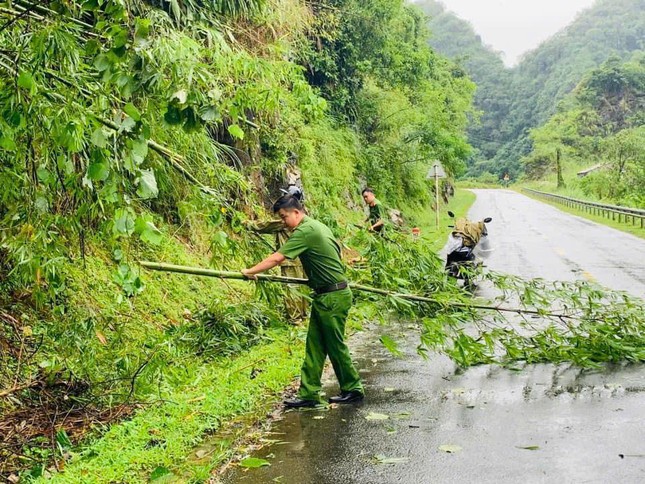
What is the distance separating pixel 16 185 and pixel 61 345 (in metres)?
1.53

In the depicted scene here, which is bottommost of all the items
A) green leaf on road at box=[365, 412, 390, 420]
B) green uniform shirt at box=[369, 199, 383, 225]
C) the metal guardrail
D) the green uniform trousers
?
the metal guardrail

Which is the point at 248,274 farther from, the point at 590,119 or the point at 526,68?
the point at 526,68

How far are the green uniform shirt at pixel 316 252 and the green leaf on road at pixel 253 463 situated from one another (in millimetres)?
1899

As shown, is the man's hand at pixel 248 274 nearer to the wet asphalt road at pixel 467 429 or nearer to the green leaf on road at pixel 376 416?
the wet asphalt road at pixel 467 429

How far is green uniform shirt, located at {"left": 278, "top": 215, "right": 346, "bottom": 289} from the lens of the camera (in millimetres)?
6305

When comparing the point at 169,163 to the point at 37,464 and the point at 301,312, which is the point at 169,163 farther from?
the point at 301,312

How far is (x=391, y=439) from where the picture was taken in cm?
545

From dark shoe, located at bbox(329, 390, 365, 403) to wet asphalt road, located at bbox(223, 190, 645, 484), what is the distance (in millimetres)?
108

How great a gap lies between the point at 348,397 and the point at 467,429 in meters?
1.32

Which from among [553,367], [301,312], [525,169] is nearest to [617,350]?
[553,367]

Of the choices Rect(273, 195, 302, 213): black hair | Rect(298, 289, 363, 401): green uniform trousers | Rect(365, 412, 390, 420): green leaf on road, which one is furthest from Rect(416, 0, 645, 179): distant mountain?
Rect(365, 412, 390, 420): green leaf on road

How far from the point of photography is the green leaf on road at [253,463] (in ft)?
16.4

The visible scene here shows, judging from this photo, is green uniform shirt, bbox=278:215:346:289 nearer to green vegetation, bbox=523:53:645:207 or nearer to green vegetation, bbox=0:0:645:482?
green vegetation, bbox=0:0:645:482

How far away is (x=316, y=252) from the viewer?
21.0 ft
